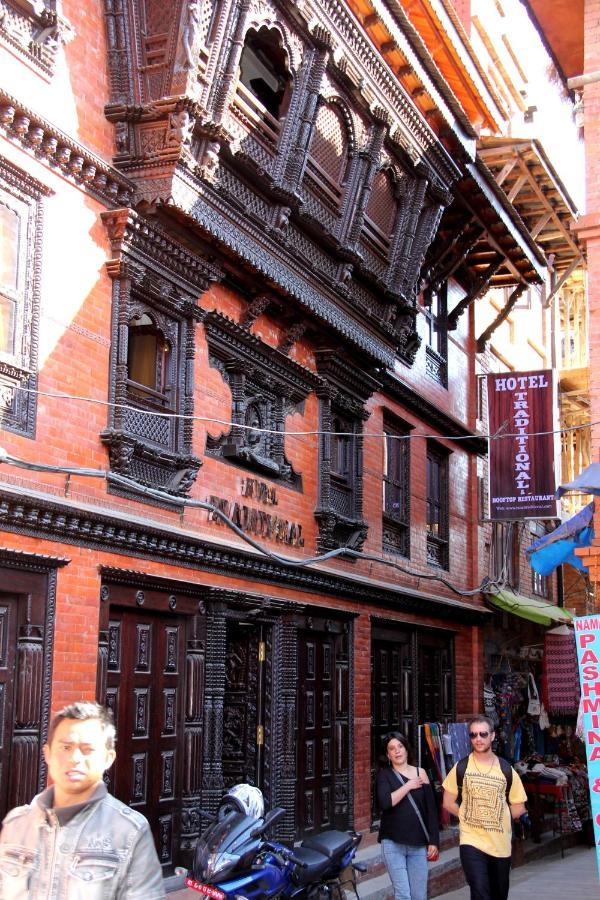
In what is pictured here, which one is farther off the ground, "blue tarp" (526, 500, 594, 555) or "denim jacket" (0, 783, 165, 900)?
"blue tarp" (526, 500, 594, 555)

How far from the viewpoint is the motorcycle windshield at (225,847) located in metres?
7.42

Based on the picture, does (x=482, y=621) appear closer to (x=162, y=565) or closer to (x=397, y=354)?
(x=397, y=354)

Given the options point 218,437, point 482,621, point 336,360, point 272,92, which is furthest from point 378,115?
point 482,621

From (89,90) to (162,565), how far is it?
13.7ft

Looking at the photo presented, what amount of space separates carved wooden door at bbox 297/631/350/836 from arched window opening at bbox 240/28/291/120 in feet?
20.0

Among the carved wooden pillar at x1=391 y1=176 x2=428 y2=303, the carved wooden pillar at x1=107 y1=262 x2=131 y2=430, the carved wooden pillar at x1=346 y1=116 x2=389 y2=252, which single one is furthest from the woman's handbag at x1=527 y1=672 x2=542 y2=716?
the carved wooden pillar at x1=107 y1=262 x2=131 y2=430

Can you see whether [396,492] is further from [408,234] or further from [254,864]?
[254,864]

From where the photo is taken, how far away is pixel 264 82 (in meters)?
12.8

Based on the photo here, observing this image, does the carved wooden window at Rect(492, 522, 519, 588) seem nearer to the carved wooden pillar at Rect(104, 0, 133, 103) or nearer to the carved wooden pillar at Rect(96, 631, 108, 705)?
the carved wooden pillar at Rect(96, 631, 108, 705)

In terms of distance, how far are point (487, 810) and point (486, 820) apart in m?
0.07

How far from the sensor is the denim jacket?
384cm

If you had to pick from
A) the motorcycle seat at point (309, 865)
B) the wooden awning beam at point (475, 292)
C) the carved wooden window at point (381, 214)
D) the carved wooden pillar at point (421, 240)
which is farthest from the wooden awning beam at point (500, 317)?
the motorcycle seat at point (309, 865)

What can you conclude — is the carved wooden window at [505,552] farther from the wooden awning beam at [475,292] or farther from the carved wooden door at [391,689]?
the carved wooden door at [391,689]

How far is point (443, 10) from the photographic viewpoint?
54.3 feet
